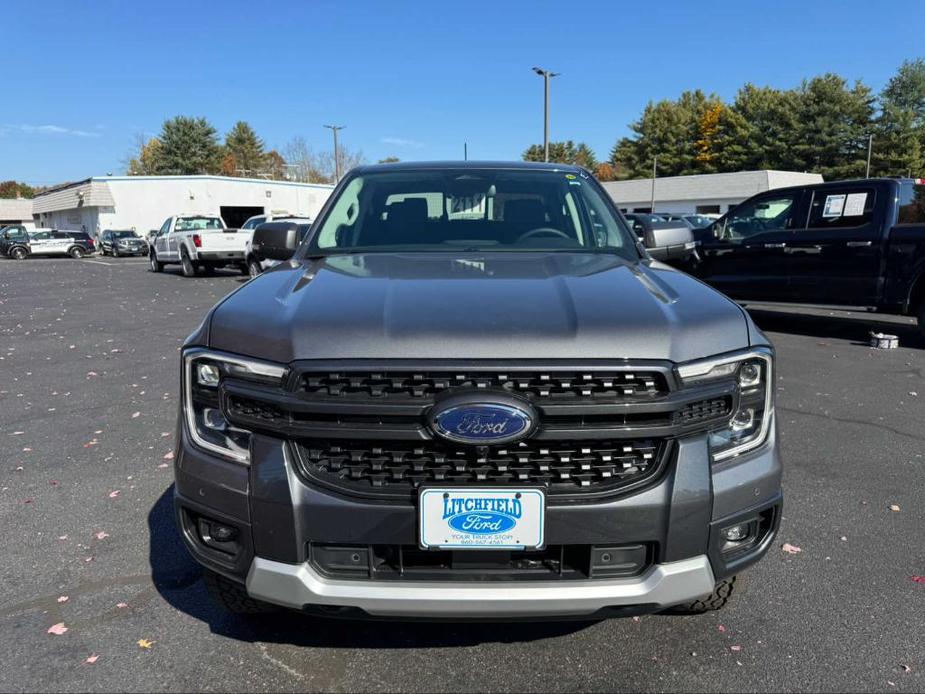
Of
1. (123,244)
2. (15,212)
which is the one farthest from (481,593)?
(15,212)

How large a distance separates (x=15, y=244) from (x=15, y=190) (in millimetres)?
93289

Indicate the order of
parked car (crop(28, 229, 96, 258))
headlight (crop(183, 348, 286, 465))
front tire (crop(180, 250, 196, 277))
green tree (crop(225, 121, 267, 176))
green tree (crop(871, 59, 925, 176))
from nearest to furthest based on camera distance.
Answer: headlight (crop(183, 348, 286, 465)) → front tire (crop(180, 250, 196, 277)) → parked car (crop(28, 229, 96, 258)) → green tree (crop(871, 59, 925, 176)) → green tree (crop(225, 121, 267, 176))

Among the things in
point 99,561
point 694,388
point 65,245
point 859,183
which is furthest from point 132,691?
point 65,245

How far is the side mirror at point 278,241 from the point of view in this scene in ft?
11.7

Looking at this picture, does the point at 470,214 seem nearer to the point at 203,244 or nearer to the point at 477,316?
the point at 477,316

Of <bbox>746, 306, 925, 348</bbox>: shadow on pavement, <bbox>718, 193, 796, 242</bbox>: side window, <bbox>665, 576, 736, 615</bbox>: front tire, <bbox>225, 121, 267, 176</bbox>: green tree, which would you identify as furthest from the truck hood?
<bbox>225, 121, 267, 176</bbox>: green tree

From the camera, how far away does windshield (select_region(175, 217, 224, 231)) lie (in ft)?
70.6

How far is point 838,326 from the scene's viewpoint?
390 inches

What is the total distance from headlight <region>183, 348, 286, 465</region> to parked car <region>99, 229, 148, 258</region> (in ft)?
133

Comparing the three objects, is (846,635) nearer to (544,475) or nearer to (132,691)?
(544,475)

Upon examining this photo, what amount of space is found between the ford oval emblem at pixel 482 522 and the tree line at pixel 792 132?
68038mm

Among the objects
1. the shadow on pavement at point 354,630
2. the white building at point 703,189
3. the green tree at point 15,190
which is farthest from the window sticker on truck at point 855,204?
the green tree at point 15,190

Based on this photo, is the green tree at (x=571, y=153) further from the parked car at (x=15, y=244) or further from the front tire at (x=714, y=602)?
the front tire at (x=714, y=602)

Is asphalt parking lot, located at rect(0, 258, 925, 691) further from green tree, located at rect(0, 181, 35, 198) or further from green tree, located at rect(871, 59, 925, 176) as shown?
green tree, located at rect(0, 181, 35, 198)
